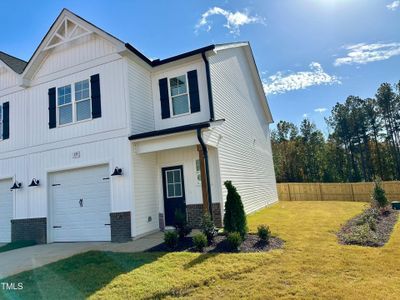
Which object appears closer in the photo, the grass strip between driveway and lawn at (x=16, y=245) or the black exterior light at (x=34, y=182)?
the grass strip between driveway and lawn at (x=16, y=245)

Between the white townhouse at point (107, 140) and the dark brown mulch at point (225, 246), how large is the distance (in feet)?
5.20

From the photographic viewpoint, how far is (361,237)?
25.3 feet

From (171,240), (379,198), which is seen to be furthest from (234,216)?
(379,198)

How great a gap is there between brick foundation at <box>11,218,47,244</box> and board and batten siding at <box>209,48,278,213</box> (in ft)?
22.7

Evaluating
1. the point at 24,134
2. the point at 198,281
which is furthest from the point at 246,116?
the point at 198,281

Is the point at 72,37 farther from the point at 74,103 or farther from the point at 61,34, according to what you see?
the point at 74,103

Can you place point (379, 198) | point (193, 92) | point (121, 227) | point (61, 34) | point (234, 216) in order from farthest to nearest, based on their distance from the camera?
point (379, 198), point (61, 34), point (193, 92), point (121, 227), point (234, 216)

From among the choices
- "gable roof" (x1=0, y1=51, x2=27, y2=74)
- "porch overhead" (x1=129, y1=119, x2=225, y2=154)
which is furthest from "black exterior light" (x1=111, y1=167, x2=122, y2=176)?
"gable roof" (x1=0, y1=51, x2=27, y2=74)

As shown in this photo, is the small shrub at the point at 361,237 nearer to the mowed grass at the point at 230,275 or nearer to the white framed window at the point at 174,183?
the mowed grass at the point at 230,275

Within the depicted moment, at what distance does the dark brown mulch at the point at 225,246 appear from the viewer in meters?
7.14

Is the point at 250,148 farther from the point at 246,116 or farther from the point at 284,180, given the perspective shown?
the point at 284,180

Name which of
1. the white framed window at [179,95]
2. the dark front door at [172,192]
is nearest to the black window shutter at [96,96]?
the white framed window at [179,95]

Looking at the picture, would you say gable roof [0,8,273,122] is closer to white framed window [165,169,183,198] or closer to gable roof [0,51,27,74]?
gable roof [0,51,27,74]

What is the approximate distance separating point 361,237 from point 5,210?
13210 millimetres
